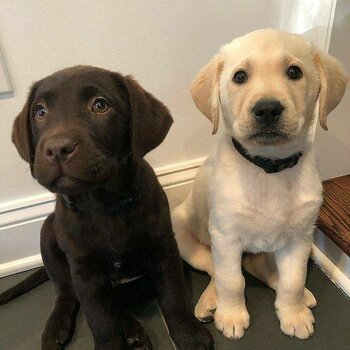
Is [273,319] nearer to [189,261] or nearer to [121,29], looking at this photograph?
[189,261]

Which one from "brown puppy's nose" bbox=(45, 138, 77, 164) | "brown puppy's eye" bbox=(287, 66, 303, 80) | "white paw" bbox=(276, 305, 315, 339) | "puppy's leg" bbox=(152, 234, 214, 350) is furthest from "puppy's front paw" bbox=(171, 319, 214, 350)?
"brown puppy's eye" bbox=(287, 66, 303, 80)

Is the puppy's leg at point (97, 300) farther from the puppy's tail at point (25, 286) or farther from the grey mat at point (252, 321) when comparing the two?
the puppy's tail at point (25, 286)

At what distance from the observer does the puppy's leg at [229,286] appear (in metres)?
1.16

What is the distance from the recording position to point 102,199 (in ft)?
3.50

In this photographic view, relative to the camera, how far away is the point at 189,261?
4.82 feet

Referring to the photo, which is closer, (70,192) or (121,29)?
(70,192)

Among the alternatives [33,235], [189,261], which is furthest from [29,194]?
[189,261]

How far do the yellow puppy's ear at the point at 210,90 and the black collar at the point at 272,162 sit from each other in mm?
113

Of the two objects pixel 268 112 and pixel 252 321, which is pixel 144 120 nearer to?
pixel 268 112

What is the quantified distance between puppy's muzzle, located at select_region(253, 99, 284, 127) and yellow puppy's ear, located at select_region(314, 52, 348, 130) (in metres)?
0.18

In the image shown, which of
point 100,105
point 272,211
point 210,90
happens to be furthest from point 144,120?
point 272,211

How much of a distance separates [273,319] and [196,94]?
2.62 feet

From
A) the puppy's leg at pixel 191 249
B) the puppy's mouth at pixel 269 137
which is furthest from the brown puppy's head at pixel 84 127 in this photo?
the puppy's leg at pixel 191 249

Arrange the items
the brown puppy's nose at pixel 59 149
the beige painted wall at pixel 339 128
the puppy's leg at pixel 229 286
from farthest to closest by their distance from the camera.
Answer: the beige painted wall at pixel 339 128 → the puppy's leg at pixel 229 286 → the brown puppy's nose at pixel 59 149
